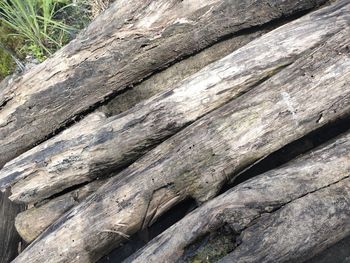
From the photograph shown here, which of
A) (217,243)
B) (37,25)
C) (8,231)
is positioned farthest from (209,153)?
(37,25)

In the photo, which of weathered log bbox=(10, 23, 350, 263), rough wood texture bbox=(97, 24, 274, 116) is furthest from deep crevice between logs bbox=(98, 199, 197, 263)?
rough wood texture bbox=(97, 24, 274, 116)

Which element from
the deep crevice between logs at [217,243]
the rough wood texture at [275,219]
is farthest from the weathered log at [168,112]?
the deep crevice between logs at [217,243]

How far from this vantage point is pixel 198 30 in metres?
3.60

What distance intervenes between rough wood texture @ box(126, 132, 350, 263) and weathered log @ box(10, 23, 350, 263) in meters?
0.28

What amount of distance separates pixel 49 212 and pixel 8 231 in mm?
479

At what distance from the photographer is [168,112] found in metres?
3.29

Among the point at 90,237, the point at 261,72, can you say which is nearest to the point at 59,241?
the point at 90,237

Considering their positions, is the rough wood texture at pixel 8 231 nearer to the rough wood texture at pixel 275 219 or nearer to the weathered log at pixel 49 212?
the weathered log at pixel 49 212

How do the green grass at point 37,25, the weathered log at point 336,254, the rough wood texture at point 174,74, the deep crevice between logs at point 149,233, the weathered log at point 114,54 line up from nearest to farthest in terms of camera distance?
the weathered log at point 336,254, the deep crevice between logs at point 149,233, the weathered log at point 114,54, the rough wood texture at point 174,74, the green grass at point 37,25

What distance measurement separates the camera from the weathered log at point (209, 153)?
3018 mm

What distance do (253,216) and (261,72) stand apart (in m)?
1.04

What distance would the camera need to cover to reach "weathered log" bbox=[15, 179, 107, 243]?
3.49 metres

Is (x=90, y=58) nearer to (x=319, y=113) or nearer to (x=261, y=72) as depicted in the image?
(x=261, y=72)

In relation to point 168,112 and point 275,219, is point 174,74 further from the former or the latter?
point 275,219
